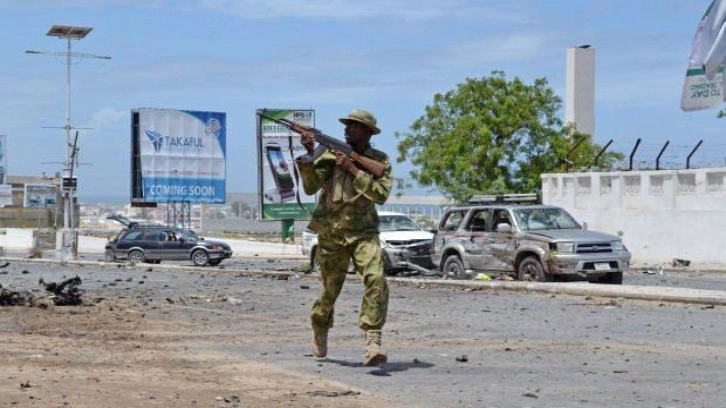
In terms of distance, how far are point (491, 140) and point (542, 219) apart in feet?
104

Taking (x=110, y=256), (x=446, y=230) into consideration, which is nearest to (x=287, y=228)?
(x=110, y=256)

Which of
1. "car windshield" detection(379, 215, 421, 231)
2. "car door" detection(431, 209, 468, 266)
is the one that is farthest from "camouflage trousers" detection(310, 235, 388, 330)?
"car windshield" detection(379, 215, 421, 231)

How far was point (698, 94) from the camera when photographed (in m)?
33.6

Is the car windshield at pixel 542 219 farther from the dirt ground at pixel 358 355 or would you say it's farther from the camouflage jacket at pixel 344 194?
the camouflage jacket at pixel 344 194

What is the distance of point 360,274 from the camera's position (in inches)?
364

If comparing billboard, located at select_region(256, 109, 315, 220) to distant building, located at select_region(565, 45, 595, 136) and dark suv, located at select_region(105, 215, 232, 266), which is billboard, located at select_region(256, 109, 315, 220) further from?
distant building, located at select_region(565, 45, 595, 136)

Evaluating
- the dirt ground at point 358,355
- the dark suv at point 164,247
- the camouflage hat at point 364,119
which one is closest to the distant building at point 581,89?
the dark suv at point 164,247

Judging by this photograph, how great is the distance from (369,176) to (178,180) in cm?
4756

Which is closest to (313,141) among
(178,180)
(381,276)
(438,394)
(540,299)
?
(381,276)

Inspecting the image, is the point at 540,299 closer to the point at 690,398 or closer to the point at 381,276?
the point at 381,276

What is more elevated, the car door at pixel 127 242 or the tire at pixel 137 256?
the car door at pixel 127 242

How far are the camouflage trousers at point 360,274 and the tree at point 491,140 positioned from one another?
4291cm

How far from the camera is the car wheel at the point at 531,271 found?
836 inches

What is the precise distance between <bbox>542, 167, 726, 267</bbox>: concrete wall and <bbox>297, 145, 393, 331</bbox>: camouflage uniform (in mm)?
25206
